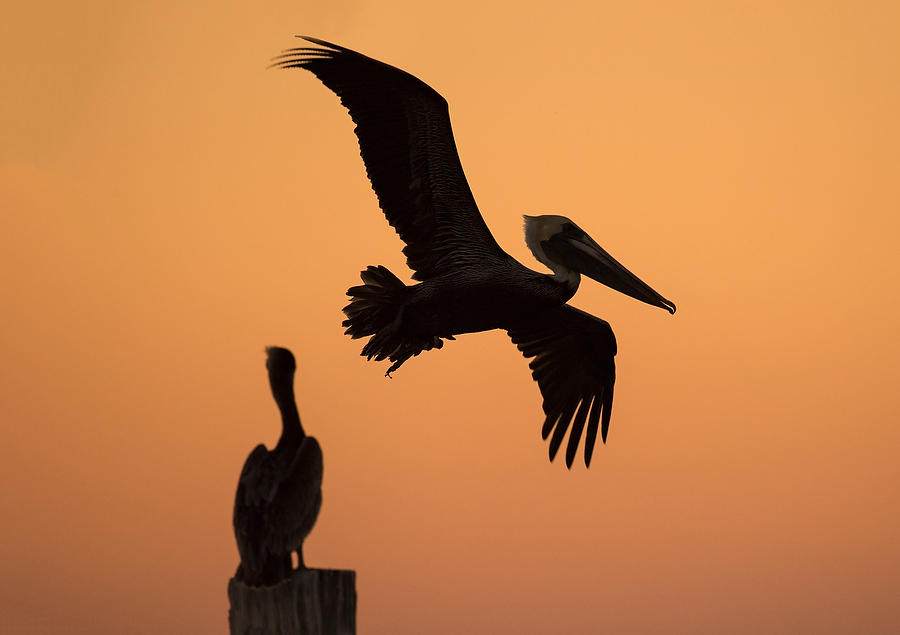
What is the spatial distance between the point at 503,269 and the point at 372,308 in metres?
0.85

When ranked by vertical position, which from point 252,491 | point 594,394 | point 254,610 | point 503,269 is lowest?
point 254,610

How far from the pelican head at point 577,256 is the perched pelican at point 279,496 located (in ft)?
7.90

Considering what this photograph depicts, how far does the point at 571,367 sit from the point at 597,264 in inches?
45.8

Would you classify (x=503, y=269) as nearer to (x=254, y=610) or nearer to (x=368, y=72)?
(x=368, y=72)

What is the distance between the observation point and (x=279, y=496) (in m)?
5.11

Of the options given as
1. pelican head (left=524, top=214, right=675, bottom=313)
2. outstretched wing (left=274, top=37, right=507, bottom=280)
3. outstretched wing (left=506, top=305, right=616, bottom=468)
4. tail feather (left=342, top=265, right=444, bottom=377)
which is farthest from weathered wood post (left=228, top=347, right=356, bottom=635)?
outstretched wing (left=506, top=305, right=616, bottom=468)

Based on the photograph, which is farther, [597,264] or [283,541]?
[597,264]

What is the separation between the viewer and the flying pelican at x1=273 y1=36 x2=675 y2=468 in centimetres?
696

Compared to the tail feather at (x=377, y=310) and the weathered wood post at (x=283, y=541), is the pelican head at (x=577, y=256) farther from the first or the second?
the weathered wood post at (x=283, y=541)

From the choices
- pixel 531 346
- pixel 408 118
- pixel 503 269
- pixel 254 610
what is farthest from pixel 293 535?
pixel 531 346

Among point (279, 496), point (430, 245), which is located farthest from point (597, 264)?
point (279, 496)

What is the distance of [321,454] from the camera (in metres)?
5.42

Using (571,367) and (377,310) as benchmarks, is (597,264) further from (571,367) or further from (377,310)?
(377,310)

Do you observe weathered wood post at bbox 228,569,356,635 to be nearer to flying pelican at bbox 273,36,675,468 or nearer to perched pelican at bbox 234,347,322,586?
perched pelican at bbox 234,347,322,586
